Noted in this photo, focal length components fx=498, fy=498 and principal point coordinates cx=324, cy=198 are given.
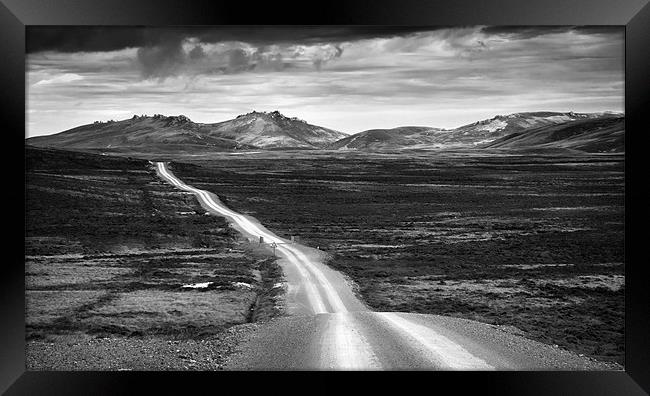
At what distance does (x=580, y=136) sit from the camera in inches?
529

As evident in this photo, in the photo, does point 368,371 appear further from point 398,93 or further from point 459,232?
point 398,93

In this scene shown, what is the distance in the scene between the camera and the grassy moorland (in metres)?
11.5

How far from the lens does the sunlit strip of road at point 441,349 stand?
1045cm

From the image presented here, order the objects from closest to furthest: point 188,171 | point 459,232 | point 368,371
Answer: point 368,371, point 459,232, point 188,171

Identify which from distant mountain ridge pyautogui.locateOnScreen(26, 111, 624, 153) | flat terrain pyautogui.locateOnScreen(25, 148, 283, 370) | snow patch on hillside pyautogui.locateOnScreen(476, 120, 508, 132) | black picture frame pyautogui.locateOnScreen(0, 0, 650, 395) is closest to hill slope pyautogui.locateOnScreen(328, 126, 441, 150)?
distant mountain ridge pyautogui.locateOnScreen(26, 111, 624, 153)

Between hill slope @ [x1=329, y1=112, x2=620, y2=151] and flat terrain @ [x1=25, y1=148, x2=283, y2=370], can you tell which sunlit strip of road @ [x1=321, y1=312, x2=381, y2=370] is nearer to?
flat terrain @ [x1=25, y1=148, x2=283, y2=370]

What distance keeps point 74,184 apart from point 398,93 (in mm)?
8600
